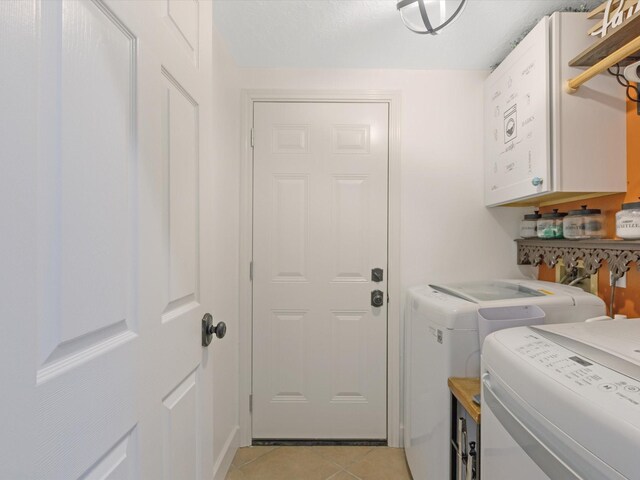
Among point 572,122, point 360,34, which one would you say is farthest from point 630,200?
point 360,34

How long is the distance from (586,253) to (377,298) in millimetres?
1043

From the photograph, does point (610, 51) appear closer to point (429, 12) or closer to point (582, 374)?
point (429, 12)

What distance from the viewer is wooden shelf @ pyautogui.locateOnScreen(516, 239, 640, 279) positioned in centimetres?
123

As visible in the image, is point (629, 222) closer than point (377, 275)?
Yes

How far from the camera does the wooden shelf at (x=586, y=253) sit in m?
1.23

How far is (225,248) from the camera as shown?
5.68ft

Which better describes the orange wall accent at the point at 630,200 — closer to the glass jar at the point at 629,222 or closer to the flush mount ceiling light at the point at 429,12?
the glass jar at the point at 629,222

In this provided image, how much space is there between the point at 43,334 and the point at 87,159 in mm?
266

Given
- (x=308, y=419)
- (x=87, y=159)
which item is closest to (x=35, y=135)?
(x=87, y=159)

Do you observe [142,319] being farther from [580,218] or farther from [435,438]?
[580,218]

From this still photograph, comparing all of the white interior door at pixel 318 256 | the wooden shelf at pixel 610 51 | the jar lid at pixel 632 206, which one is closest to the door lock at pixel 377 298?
the white interior door at pixel 318 256

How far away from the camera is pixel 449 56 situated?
1.79 metres

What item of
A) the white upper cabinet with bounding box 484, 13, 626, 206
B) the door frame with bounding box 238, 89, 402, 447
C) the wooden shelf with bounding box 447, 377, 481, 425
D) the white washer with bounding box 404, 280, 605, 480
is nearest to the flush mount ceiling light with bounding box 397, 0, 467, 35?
the white upper cabinet with bounding box 484, 13, 626, 206

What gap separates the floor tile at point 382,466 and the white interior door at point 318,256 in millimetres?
234
